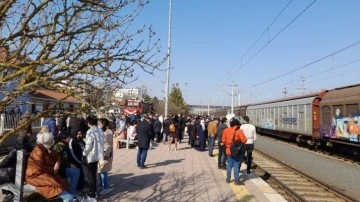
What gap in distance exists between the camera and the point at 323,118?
23797 millimetres

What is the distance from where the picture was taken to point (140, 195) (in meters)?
9.04

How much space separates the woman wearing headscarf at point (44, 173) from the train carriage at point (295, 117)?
1941 cm

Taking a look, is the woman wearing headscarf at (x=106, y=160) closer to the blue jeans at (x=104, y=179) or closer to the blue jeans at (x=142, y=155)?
the blue jeans at (x=104, y=179)

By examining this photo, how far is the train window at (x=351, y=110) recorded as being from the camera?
63.0 ft

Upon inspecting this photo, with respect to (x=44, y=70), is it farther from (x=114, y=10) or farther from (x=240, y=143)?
(x=240, y=143)

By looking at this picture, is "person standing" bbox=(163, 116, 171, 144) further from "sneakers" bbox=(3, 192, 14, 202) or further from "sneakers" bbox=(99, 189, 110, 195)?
"sneakers" bbox=(3, 192, 14, 202)

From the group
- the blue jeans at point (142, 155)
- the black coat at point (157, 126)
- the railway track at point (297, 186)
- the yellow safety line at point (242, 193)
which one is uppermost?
the black coat at point (157, 126)

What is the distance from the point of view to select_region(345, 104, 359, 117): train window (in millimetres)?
19188

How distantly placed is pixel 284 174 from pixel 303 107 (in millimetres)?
12804

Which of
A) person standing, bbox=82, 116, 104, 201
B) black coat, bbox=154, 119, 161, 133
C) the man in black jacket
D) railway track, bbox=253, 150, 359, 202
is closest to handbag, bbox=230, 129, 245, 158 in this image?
railway track, bbox=253, 150, 359, 202

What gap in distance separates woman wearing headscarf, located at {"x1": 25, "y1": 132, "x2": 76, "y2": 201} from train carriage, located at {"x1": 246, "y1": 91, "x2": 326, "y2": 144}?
63.7ft

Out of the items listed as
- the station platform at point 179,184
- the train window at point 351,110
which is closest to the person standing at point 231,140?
the station platform at point 179,184

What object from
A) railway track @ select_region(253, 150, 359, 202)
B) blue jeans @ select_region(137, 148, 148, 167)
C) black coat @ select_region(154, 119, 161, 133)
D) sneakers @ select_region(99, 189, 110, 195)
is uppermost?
black coat @ select_region(154, 119, 161, 133)

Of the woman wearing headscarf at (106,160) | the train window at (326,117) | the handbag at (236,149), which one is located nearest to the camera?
the woman wearing headscarf at (106,160)
